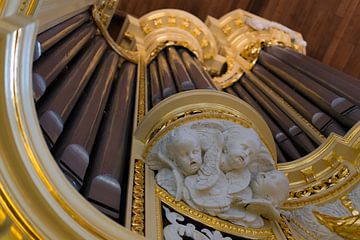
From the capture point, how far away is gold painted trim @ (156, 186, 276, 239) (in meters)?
1.72

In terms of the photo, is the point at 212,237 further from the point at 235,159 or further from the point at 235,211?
the point at 235,159

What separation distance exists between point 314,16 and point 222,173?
359 centimetres

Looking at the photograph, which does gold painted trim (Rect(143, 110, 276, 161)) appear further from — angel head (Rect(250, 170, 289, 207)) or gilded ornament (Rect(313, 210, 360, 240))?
gilded ornament (Rect(313, 210, 360, 240))

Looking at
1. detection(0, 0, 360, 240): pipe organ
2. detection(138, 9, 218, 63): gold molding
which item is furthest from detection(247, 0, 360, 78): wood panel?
detection(0, 0, 360, 240): pipe organ

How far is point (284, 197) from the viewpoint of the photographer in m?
1.89

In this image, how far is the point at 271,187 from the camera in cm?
184

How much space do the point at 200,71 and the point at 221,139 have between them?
1.21 metres

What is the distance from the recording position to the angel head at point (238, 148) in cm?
183

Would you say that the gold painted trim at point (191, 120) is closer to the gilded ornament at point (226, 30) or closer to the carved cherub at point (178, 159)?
the carved cherub at point (178, 159)

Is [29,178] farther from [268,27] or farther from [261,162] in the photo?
[268,27]

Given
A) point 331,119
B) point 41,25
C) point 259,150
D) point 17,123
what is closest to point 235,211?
point 259,150

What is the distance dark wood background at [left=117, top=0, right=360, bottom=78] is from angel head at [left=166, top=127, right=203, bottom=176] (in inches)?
130

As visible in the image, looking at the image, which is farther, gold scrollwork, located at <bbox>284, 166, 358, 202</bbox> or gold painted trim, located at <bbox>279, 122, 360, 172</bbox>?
gold painted trim, located at <bbox>279, 122, 360, 172</bbox>

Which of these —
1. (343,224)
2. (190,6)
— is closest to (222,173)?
(343,224)
